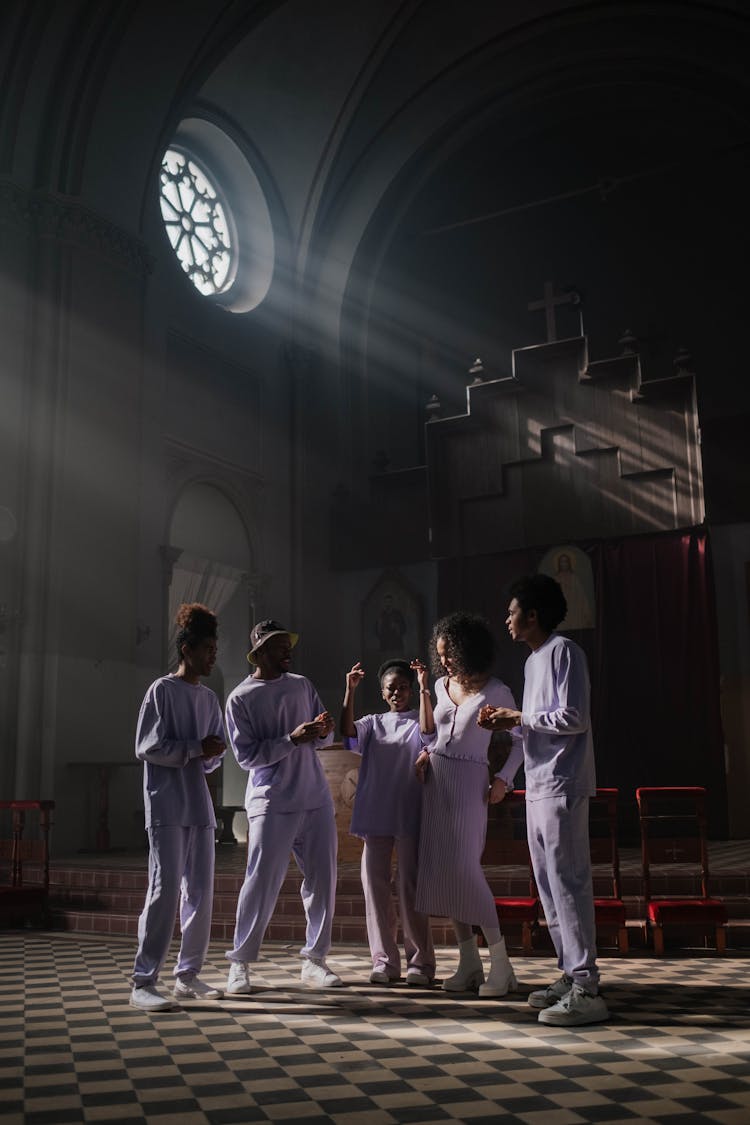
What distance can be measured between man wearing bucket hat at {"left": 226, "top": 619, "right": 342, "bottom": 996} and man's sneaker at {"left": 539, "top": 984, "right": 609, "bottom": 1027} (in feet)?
4.10

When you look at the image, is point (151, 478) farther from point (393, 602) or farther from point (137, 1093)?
point (137, 1093)

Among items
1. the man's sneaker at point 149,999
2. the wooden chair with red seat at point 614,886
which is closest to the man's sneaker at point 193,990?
the man's sneaker at point 149,999

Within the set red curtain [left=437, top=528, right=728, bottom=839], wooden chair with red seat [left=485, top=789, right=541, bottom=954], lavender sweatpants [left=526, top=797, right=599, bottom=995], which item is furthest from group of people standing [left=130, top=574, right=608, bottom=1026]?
red curtain [left=437, top=528, right=728, bottom=839]

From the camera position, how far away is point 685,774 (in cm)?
1163

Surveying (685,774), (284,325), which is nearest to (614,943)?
(685,774)

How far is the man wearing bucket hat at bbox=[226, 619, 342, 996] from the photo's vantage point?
4.82 metres

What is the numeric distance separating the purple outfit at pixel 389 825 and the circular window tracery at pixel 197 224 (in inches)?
381

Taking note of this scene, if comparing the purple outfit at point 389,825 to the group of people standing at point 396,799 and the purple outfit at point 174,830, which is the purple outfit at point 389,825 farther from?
the purple outfit at point 174,830

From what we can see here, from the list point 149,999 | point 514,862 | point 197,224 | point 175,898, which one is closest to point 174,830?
point 175,898

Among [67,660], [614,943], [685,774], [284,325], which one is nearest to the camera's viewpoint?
[614,943]

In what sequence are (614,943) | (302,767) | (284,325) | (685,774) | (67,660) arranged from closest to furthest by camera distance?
(302,767) < (614,943) < (67,660) < (685,774) < (284,325)

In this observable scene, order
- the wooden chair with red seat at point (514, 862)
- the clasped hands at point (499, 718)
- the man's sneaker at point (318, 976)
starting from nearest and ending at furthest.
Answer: the clasped hands at point (499, 718) < the man's sneaker at point (318, 976) < the wooden chair with red seat at point (514, 862)

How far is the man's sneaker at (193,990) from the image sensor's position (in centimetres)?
467

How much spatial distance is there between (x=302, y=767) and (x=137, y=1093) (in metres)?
1.84
